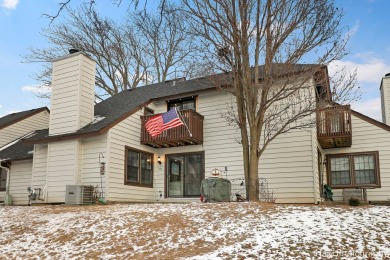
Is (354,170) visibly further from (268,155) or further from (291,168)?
(268,155)

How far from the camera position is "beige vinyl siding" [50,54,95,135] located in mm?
15883

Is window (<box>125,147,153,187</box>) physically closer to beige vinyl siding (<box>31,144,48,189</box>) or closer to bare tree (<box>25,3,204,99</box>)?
beige vinyl siding (<box>31,144,48,189</box>)

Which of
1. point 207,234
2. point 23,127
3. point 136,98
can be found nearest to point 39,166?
point 136,98

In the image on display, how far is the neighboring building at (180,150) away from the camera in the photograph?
47.8 ft

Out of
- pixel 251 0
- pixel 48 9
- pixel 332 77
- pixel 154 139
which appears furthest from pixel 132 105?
pixel 48 9

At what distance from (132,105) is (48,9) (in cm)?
1143

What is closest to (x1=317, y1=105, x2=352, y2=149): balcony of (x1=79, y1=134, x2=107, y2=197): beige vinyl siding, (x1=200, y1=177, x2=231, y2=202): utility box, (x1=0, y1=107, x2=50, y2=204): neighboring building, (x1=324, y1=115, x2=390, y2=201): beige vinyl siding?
(x1=324, y1=115, x2=390, y2=201): beige vinyl siding

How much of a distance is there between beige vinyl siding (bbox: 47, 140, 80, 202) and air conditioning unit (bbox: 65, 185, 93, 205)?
2.37 ft

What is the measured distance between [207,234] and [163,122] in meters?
7.94

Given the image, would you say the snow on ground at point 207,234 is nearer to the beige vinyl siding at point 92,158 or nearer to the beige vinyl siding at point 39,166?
the beige vinyl siding at point 92,158

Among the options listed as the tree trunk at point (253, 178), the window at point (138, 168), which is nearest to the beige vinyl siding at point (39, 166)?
the window at point (138, 168)

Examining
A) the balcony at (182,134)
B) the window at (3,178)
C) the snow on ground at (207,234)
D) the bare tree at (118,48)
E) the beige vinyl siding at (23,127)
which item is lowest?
the snow on ground at (207,234)

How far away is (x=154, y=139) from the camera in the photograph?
16.2 m

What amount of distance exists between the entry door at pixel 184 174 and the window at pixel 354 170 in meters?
5.73
